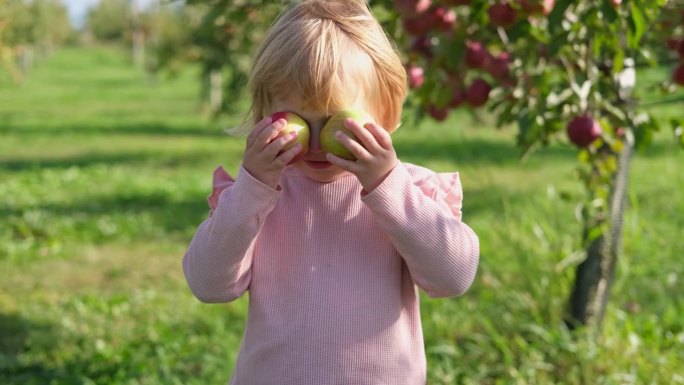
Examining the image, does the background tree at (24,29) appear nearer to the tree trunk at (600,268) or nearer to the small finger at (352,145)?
the tree trunk at (600,268)

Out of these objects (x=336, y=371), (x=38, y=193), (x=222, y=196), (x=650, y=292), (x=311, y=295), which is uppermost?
(x=222, y=196)

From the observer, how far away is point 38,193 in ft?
25.0

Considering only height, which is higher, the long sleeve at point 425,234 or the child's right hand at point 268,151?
the child's right hand at point 268,151

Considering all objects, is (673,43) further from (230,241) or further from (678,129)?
(230,241)

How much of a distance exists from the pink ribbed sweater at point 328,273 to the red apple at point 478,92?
1.21 m

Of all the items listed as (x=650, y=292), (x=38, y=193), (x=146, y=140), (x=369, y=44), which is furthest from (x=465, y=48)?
(x=146, y=140)

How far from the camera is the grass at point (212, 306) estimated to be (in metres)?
3.25

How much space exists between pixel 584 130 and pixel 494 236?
9.79ft

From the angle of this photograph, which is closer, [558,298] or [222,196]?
[222,196]

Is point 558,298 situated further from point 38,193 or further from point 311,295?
point 38,193

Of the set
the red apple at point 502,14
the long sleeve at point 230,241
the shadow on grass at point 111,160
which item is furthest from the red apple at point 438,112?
the shadow on grass at point 111,160

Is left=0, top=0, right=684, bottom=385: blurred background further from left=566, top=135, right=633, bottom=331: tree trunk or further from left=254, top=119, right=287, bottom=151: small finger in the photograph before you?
left=254, top=119, right=287, bottom=151: small finger

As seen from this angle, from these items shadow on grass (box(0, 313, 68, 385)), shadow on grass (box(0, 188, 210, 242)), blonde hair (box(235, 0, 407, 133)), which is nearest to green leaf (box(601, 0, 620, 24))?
blonde hair (box(235, 0, 407, 133))

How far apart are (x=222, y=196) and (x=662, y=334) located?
8.58 feet
